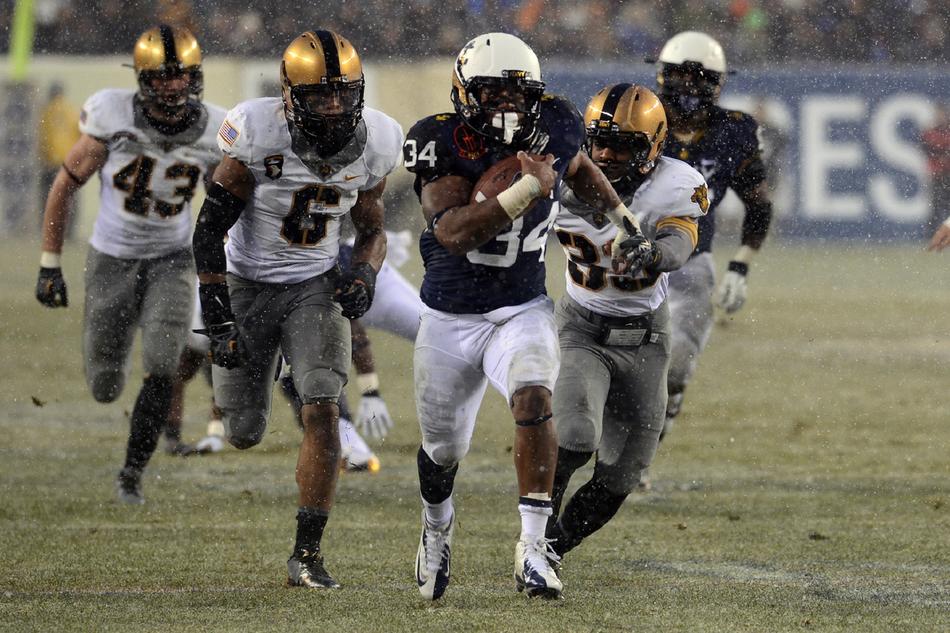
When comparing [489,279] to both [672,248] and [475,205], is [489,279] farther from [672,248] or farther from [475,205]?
[672,248]

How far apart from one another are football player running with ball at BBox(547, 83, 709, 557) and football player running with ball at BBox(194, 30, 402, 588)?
2.03 feet

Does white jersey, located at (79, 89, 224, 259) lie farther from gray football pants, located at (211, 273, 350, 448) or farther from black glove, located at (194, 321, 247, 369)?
black glove, located at (194, 321, 247, 369)

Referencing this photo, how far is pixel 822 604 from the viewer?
13.8 ft

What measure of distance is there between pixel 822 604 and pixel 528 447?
89cm

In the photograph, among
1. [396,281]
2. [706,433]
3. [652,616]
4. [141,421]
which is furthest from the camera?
[706,433]

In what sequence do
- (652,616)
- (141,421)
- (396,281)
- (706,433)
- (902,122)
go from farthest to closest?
(902,122) → (706,433) → (396,281) → (141,421) → (652,616)

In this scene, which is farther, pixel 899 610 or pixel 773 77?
pixel 773 77

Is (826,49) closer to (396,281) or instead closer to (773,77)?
(773,77)

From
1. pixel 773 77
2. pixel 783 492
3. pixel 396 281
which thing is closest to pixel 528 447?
pixel 783 492

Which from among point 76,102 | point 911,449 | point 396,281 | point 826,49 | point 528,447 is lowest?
point 76,102

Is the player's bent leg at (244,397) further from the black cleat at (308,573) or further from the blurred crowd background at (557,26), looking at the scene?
the blurred crowd background at (557,26)

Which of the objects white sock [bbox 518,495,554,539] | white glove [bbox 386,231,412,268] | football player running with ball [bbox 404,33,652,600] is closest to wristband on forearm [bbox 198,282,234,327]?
football player running with ball [bbox 404,33,652,600]

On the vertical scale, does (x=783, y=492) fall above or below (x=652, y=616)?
below

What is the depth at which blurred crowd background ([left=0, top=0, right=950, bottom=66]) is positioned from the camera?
18031mm
